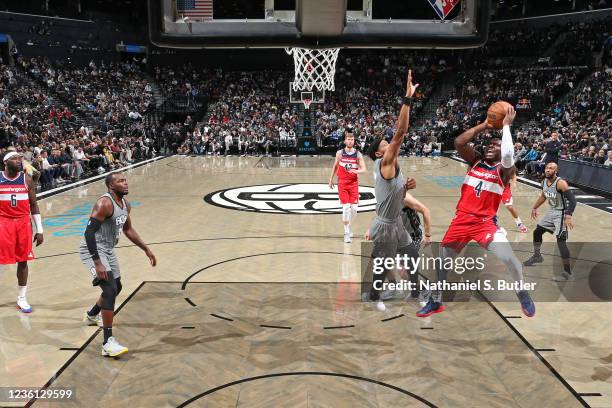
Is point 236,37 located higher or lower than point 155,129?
higher

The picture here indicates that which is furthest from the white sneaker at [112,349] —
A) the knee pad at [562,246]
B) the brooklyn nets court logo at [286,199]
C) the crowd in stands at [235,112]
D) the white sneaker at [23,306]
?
the crowd in stands at [235,112]

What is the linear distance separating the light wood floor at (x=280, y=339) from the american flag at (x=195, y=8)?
9.51 feet

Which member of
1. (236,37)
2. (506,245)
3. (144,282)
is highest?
(236,37)

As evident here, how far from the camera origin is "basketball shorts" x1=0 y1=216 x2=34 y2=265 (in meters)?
5.30

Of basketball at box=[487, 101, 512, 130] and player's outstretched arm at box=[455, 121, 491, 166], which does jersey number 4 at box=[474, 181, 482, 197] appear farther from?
basketball at box=[487, 101, 512, 130]

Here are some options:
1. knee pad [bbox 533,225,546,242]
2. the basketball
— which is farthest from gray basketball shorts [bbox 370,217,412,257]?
knee pad [bbox 533,225,546,242]

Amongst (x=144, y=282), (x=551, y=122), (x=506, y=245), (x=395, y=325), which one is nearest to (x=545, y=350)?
(x=506, y=245)

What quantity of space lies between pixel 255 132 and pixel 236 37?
756 inches

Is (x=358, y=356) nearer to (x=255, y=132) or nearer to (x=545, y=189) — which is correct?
(x=545, y=189)

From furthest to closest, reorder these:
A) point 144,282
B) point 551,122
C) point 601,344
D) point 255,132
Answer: point 255,132 < point 551,122 < point 144,282 < point 601,344

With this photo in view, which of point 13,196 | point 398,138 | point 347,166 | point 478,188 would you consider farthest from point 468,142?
point 13,196

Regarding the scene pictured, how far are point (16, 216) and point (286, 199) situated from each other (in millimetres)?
7222

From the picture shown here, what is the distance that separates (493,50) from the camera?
2939cm

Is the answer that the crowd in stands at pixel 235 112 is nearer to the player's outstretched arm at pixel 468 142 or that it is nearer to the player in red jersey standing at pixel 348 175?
the player in red jersey standing at pixel 348 175
